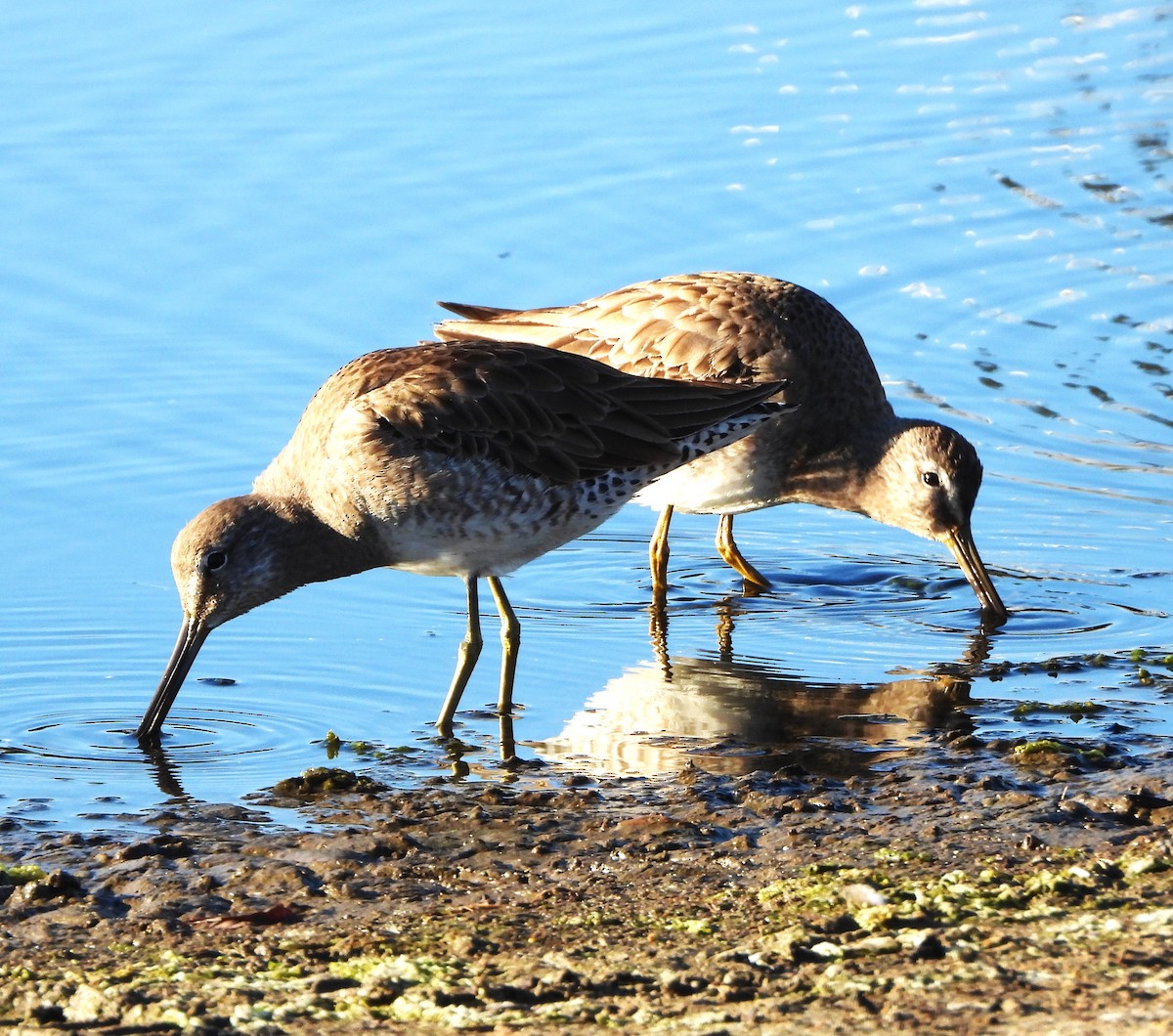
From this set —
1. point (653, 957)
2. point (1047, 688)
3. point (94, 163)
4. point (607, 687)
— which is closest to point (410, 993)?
point (653, 957)

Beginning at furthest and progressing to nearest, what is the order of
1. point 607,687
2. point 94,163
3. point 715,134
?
point 715,134 → point 94,163 → point 607,687

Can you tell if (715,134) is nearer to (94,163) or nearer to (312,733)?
(94,163)

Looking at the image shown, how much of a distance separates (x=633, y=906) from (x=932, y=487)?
354 centimetres

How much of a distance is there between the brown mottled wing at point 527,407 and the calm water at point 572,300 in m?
0.80

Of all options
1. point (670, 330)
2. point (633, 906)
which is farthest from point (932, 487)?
point (633, 906)

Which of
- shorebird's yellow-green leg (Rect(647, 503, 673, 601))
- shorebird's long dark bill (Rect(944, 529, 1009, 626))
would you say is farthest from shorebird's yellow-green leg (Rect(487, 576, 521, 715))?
shorebird's long dark bill (Rect(944, 529, 1009, 626))

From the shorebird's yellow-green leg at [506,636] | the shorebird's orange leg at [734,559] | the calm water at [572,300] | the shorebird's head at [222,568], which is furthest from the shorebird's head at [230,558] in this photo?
the shorebird's orange leg at [734,559]

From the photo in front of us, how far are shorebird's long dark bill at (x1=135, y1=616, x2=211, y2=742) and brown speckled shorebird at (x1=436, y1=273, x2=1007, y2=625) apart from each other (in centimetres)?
215

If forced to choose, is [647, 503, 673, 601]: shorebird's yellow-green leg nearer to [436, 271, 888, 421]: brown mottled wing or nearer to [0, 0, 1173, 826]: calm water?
[0, 0, 1173, 826]: calm water

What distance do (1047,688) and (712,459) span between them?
1.74m

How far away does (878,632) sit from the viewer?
23.7 ft

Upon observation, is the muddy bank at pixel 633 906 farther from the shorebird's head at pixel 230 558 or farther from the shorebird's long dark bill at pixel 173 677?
the shorebird's head at pixel 230 558

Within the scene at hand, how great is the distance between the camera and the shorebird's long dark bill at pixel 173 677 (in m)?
6.12

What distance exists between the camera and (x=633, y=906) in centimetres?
464
